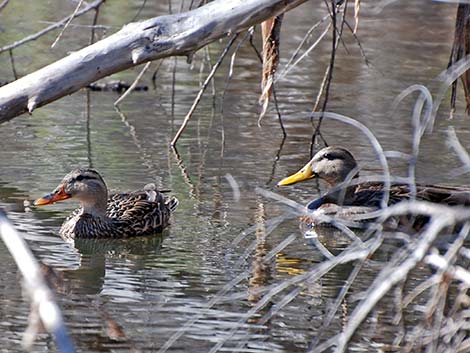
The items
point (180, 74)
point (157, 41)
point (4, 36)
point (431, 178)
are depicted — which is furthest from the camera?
point (4, 36)

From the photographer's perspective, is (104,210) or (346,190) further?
(346,190)

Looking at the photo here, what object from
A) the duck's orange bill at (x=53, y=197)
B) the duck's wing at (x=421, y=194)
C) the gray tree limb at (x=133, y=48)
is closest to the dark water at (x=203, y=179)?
the duck's orange bill at (x=53, y=197)

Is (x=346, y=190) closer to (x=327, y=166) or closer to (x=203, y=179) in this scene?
(x=327, y=166)

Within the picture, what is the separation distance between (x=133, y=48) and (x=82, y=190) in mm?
3327

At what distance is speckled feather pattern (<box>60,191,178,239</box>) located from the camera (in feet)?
30.9

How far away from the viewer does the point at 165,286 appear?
7648 mm

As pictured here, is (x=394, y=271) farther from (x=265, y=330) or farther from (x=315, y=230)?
(x=315, y=230)

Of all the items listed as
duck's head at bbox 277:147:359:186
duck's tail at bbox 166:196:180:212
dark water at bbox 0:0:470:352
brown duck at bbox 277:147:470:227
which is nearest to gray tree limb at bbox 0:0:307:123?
dark water at bbox 0:0:470:352

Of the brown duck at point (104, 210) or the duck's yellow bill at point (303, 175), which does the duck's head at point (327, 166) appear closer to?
the duck's yellow bill at point (303, 175)

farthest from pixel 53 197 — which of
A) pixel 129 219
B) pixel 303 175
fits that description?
pixel 303 175

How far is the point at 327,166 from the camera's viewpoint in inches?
411

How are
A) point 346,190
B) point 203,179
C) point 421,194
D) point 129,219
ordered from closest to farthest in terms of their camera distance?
point 421,194, point 129,219, point 346,190, point 203,179

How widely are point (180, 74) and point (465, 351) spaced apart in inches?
460

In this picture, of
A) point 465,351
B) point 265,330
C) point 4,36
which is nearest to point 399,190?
point 265,330
